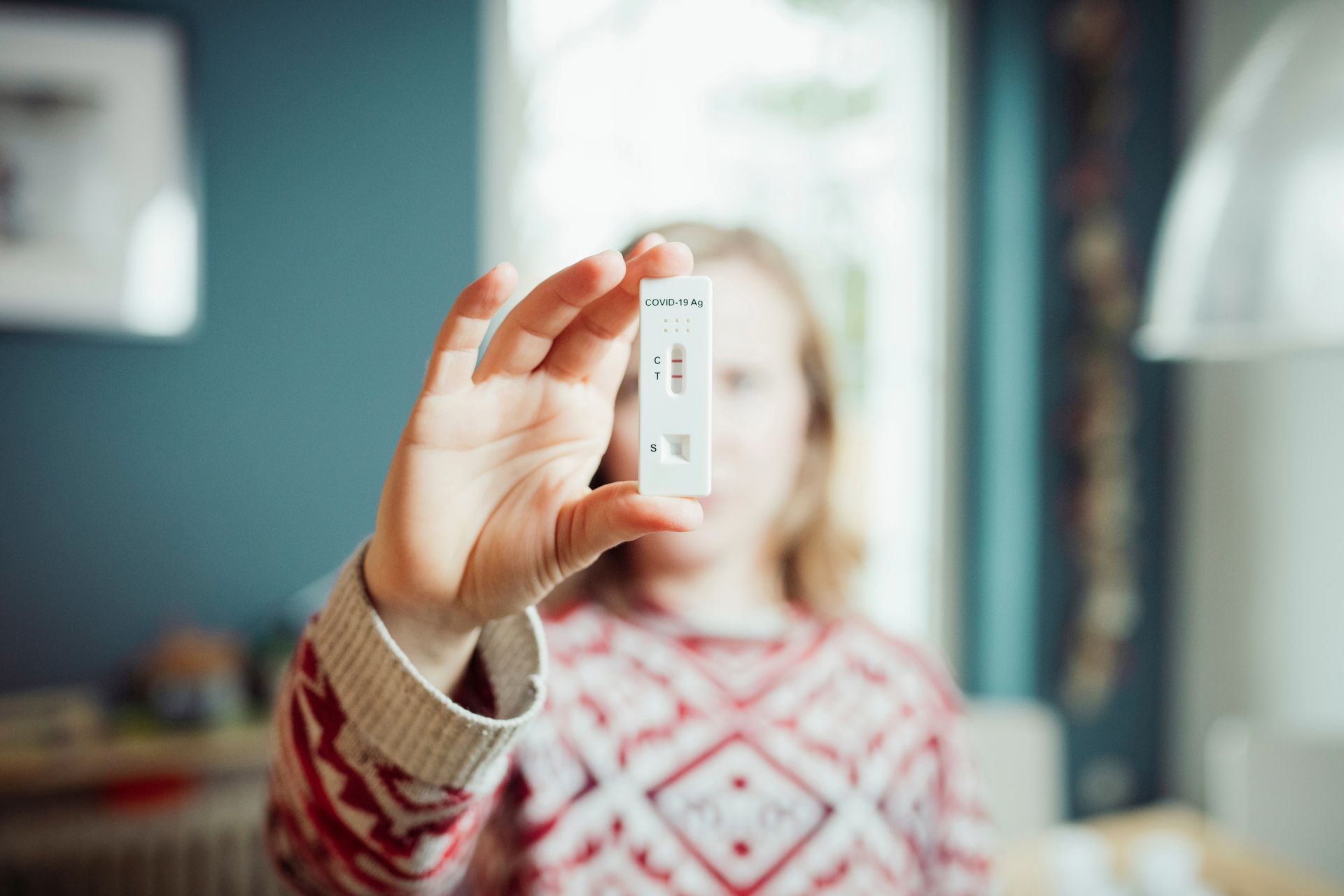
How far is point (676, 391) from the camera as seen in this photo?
1.34ft

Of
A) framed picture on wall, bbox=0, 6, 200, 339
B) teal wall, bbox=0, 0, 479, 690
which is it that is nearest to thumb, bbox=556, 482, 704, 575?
teal wall, bbox=0, 0, 479, 690

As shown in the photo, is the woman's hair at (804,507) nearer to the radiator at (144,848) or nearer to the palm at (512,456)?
the palm at (512,456)

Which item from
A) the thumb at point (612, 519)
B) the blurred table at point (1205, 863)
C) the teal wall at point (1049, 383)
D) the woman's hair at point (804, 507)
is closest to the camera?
the thumb at point (612, 519)

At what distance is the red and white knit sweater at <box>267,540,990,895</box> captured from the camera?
49 cm

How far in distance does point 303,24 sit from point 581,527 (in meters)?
1.71

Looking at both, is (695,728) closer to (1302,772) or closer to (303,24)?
(1302,772)

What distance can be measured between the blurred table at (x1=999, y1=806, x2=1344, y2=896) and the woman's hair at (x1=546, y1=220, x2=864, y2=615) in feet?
1.68

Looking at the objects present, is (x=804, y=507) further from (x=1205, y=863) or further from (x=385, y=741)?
(x=1205, y=863)

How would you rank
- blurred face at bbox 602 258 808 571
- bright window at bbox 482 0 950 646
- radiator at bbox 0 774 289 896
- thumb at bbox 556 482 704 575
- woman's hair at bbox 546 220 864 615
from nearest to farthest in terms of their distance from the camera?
thumb at bbox 556 482 704 575 < blurred face at bbox 602 258 808 571 < woman's hair at bbox 546 220 864 615 < radiator at bbox 0 774 289 896 < bright window at bbox 482 0 950 646

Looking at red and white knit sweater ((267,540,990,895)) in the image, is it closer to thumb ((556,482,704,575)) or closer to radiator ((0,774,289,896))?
thumb ((556,482,704,575))

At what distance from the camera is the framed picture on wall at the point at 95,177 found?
167cm

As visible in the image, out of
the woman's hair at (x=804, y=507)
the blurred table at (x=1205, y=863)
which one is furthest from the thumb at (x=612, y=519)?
the blurred table at (x=1205, y=863)

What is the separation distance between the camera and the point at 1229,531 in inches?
75.5

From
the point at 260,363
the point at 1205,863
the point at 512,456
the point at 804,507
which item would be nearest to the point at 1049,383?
the point at 1205,863
